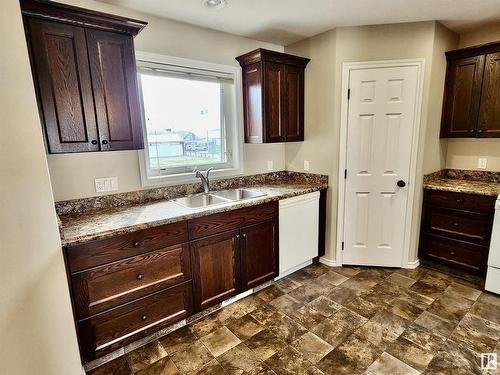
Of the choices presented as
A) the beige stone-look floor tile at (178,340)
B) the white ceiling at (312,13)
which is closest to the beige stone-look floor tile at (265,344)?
the beige stone-look floor tile at (178,340)

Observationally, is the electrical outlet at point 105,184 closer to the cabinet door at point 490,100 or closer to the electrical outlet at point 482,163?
the cabinet door at point 490,100

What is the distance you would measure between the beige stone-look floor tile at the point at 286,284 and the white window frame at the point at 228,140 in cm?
119

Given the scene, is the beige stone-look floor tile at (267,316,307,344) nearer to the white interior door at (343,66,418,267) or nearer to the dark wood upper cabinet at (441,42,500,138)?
the white interior door at (343,66,418,267)

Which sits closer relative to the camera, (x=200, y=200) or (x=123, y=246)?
(x=123, y=246)

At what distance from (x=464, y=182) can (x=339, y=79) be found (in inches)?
68.4

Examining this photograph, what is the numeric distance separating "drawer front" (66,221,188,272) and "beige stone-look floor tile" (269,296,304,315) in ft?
3.31

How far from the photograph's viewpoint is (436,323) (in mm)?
2066

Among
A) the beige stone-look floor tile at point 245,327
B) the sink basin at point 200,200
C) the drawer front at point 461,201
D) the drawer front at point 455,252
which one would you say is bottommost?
the beige stone-look floor tile at point 245,327

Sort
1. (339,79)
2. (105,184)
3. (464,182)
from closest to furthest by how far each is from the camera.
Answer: (105,184) < (339,79) < (464,182)

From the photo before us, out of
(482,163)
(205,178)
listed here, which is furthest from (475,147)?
(205,178)

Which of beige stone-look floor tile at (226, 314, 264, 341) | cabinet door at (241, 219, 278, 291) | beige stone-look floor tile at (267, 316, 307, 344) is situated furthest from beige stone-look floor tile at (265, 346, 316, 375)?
cabinet door at (241, 219, 278, 291)

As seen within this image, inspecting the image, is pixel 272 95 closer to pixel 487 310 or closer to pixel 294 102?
pixel 294 102

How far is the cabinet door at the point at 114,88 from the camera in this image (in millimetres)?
1758

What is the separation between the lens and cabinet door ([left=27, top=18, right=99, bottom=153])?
159cm
